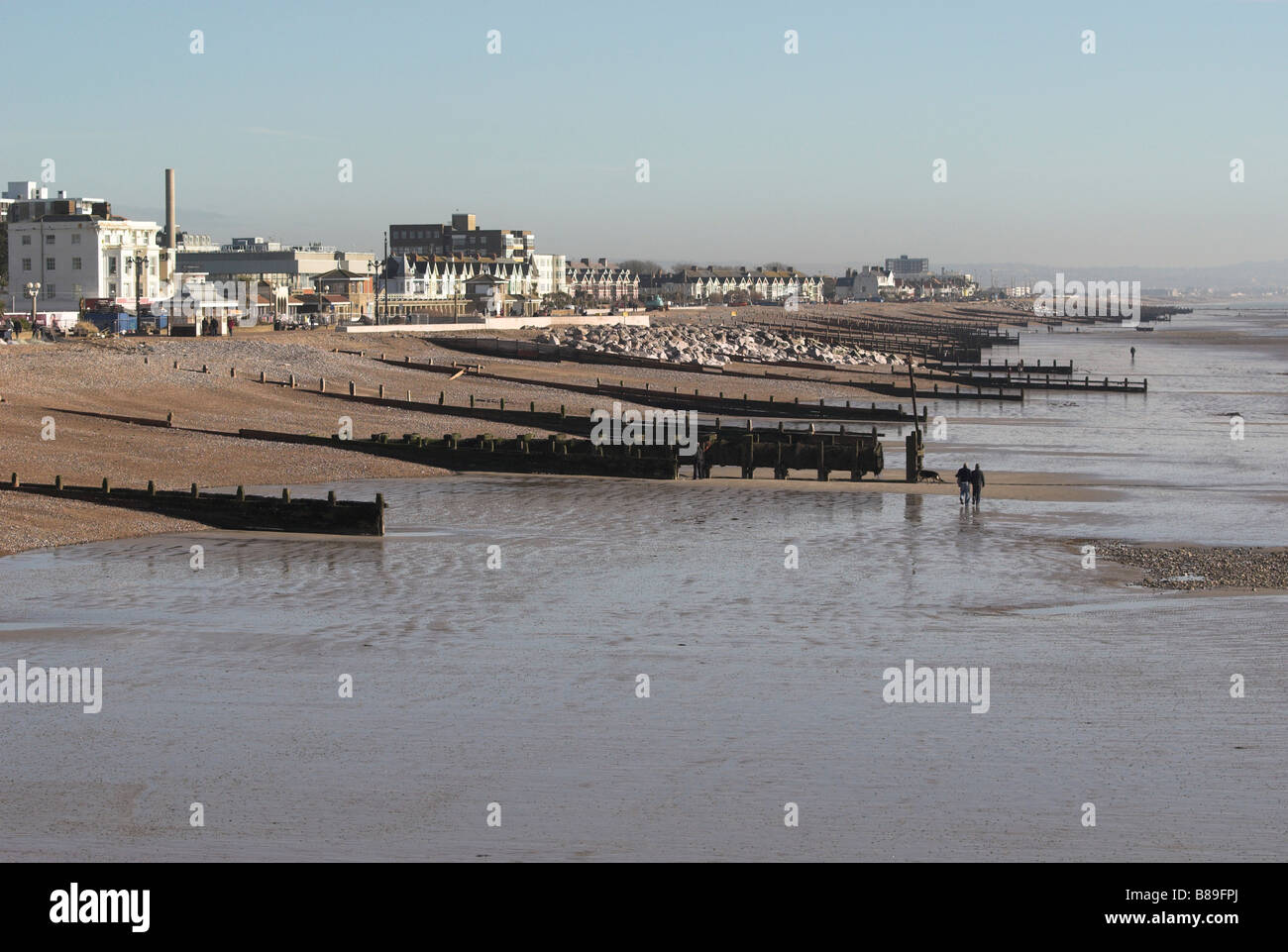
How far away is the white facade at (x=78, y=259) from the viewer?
111 meters

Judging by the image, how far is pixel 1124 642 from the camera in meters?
21.8

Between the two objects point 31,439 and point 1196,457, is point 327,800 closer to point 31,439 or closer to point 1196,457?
point 31,439

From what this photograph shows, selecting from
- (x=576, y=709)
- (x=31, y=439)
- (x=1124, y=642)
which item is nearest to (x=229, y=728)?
(x=576, y=709)

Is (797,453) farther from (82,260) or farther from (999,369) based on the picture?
(82,260)

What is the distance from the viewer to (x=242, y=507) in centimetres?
3200

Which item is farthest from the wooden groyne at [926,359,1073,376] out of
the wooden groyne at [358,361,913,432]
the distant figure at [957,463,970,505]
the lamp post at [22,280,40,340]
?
the distant figure at [957,463,970,505]

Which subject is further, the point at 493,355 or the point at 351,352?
the point at 493,355

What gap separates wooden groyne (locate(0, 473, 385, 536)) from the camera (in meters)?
31.4

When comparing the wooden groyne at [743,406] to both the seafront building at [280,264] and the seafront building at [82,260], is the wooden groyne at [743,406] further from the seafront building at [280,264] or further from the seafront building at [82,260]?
the seafront building at [280,264]

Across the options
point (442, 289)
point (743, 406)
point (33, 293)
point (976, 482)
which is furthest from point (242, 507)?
point (442, 289)

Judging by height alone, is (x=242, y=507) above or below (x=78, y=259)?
below

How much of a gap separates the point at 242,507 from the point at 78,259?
89486 millimetres

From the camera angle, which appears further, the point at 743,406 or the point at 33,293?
the point at 33,293

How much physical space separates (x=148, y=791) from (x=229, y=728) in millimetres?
2259
